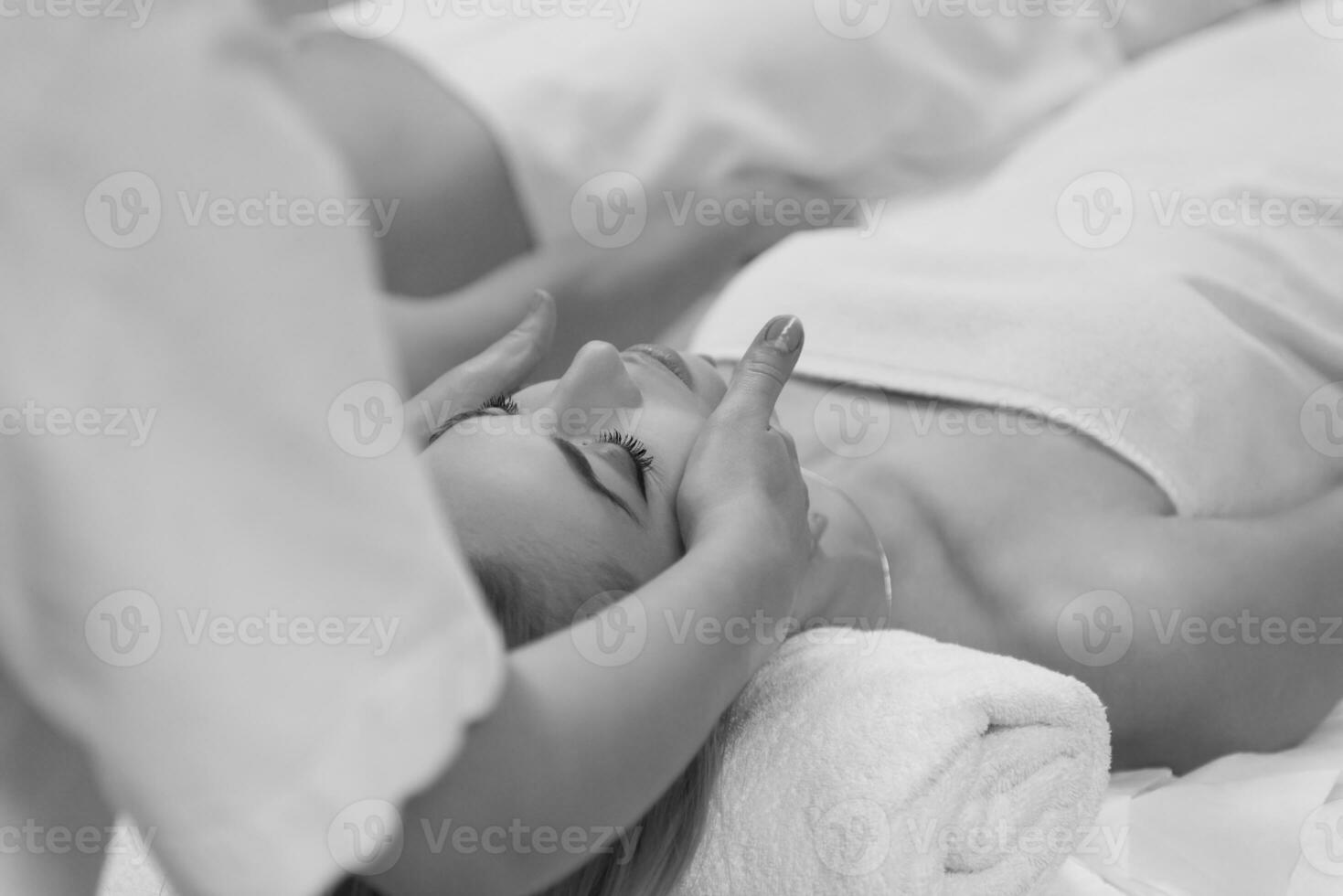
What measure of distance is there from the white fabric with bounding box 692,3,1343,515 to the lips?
223mm

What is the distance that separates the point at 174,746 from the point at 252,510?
9 centimetres

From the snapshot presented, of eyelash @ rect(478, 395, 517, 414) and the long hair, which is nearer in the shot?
the long hair

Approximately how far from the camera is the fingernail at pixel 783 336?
0.86m

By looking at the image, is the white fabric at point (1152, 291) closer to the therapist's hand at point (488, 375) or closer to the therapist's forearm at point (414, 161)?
the therapist's hand at point (488, 375)

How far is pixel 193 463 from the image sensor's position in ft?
1.51

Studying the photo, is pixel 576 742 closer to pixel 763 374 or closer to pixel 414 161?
pixel 763 374

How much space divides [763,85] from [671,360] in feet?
1.99

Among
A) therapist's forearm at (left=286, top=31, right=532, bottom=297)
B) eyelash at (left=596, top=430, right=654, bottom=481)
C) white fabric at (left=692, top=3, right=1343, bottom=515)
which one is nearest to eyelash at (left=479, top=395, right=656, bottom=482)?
eyelash at (left=596, top=430, right=654, bottom=481)

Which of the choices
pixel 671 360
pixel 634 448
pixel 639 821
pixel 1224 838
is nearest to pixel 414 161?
pixel 671 360

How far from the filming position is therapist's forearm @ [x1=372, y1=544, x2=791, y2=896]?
23.5 inches

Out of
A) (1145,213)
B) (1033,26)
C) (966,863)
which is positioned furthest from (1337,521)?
(1033,26)

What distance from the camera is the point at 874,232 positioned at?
4.87 ft

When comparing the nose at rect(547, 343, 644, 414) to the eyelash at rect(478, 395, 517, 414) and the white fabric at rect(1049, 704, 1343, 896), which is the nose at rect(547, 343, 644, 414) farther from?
the white fabric at rect(1049, 704, 1343, 896)

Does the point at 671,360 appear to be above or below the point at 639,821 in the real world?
above
